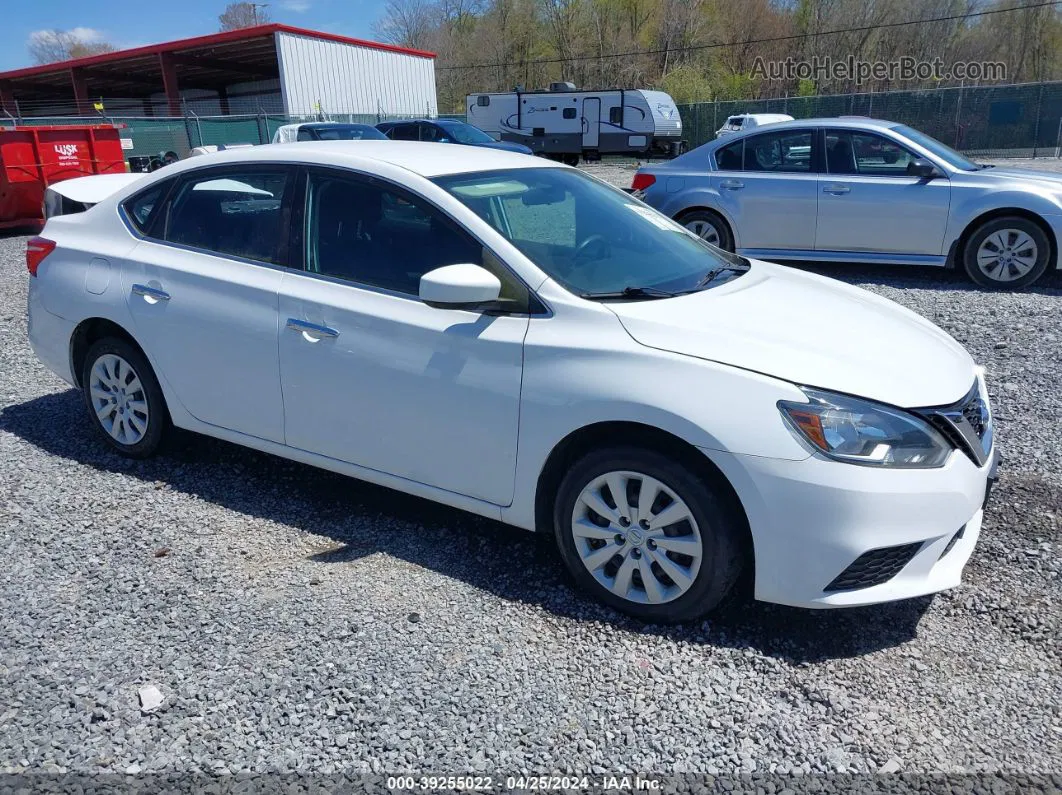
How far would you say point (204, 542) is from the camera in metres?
3.80

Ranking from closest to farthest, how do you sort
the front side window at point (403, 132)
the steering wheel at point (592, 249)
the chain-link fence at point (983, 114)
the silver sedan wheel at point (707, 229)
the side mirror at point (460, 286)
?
the side mirror at point (460, 286) → the steering wheel at point (592, 249) → the silver sedan wheel at point (707, 229) → the front side window at point (403, 132) → the chain-link fence at point (983, 114)

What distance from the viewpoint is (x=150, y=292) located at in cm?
420

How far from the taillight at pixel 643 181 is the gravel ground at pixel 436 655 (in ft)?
20.3

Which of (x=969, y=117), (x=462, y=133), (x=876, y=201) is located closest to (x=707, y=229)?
(x=876, y=201)

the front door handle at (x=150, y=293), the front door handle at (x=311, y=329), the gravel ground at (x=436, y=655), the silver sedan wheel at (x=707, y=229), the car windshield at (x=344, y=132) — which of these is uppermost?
the car windshield at (x=344, y=132)

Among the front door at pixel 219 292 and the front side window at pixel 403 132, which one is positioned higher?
the front side window at pixel 403 132

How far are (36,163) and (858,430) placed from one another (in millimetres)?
15669

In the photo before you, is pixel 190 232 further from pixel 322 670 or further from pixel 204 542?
pixel 322 670

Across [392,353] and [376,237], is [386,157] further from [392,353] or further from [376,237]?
[392,353]

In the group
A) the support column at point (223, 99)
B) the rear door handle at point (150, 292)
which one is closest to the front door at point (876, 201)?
the rear door handle at point (150, 292)

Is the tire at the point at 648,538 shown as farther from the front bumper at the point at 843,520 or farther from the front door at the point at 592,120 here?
the front door at the point at 592,120

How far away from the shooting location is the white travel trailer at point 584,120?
30984 mm

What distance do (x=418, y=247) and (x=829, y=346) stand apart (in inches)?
67.1

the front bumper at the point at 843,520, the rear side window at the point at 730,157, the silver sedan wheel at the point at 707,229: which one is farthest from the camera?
the silver sedan wheel at the point at 707,229
